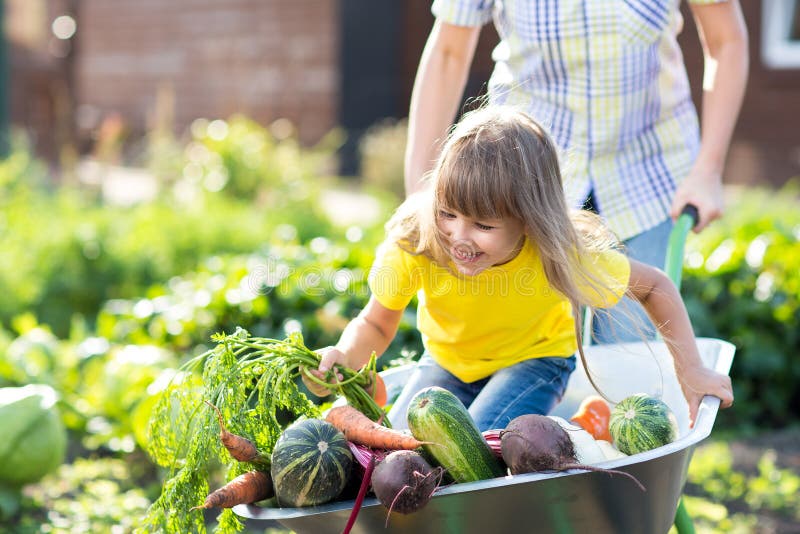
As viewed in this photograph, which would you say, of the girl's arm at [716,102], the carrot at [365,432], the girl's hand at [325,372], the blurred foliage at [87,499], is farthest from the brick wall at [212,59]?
the carrot at [365,432]

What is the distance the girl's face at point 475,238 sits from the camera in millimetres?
1837

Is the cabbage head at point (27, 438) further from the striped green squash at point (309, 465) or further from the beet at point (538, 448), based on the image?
the beet at point (538, 448)

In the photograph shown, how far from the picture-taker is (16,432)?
297 centimetres

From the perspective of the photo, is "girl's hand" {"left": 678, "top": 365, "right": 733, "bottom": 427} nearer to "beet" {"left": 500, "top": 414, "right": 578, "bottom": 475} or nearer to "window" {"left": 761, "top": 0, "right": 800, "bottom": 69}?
"beet" {"left": 500, "top": 414, "right": 578, "bottom": 475}

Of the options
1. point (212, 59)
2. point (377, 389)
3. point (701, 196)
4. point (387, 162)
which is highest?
point (701, 196)

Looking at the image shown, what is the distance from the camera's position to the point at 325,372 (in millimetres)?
1834

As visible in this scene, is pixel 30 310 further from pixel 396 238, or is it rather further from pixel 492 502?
pixel 492 502

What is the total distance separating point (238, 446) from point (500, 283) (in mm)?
735

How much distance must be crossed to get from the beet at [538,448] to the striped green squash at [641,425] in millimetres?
184

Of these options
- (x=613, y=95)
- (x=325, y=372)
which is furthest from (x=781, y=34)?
(x=325, y=372)

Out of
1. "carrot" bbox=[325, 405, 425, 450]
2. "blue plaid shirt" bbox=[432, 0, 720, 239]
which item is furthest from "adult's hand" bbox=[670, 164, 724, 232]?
"carrot" bbox=[325, 405, 425, 450]

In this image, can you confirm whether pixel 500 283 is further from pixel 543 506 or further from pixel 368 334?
pixel 543 506

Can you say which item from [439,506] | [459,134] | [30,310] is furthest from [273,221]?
[439,506]

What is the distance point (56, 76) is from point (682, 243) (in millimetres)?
15522
